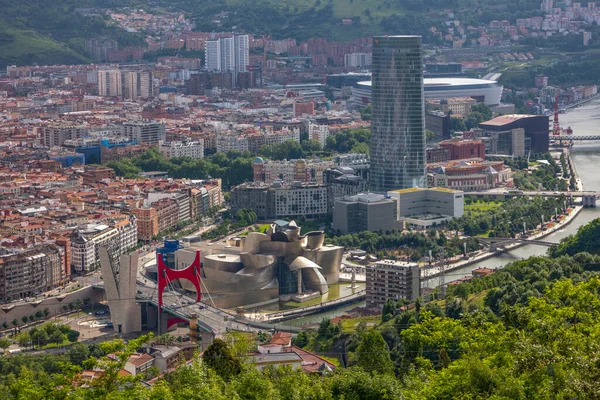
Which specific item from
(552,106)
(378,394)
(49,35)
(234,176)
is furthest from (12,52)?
(378,394)

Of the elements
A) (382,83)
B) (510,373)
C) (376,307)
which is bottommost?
(376,307)

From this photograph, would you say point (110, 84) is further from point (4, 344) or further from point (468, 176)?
point (4, 344)

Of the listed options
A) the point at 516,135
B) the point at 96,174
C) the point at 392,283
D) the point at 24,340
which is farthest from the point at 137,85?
the point at 24,340

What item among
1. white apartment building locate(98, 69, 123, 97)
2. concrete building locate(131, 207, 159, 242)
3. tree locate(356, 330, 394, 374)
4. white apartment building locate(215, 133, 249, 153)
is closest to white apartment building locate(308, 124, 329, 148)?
white apartment building locate(215, 133, 249, 153)

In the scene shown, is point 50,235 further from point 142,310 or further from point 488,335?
point 488,335

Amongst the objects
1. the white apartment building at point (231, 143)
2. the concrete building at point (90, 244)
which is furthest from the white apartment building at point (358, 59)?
the concrete building at point (90, 244)

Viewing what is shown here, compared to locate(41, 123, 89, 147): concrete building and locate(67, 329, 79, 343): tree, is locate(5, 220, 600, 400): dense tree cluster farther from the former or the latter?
locate(41, 123, 89, 147): concrete building

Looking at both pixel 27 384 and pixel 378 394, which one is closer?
pixel 27 384
